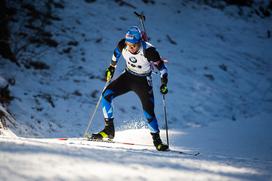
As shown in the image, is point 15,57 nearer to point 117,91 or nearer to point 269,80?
point 117,91

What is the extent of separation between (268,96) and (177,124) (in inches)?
169

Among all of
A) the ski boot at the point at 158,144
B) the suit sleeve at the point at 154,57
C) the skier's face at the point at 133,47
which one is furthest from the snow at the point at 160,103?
the skier's face at the point at 133,47

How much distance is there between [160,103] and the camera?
1055 cm

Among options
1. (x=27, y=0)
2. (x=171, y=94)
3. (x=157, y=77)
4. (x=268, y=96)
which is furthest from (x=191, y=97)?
(x=27, y=0)

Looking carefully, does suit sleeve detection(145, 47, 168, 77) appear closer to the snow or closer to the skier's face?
the skier's face

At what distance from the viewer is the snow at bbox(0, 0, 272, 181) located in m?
2.88

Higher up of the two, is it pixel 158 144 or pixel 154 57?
pixel 154 57

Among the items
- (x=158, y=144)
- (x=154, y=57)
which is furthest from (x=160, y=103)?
(x=154, y=57)

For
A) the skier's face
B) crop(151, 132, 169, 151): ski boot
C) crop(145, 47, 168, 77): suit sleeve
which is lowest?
crop(151, 132, 169, 151): ski boot

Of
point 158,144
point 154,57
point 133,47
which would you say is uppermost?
point 133,47

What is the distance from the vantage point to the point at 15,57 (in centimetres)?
1012

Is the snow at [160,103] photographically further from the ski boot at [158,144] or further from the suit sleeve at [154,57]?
the suit sleeve at [154,57]

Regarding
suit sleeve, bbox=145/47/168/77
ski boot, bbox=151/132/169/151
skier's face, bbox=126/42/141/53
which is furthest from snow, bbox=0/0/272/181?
skier's face, bbox=126/42/141/53

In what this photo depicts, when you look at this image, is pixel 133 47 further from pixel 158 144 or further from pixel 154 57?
pixel 158 144
